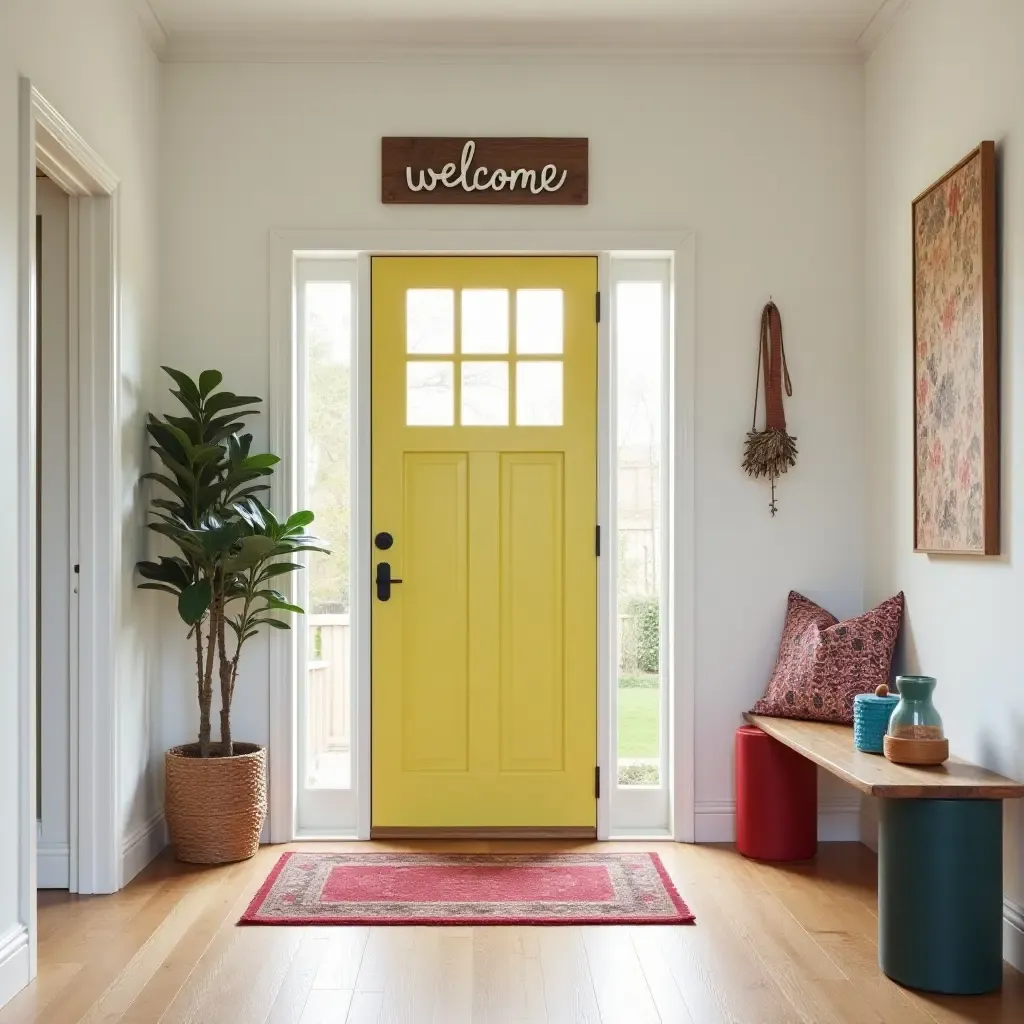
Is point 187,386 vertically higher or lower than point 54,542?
higher

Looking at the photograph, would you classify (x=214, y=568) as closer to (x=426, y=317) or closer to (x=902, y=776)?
Answer: (x=426, y=317)

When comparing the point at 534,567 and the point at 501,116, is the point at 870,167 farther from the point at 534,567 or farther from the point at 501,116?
the point at 534,567

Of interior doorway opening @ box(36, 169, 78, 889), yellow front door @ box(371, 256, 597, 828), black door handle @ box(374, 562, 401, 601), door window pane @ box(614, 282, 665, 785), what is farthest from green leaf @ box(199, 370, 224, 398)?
door window pane @ box(614, 282, 665, 785)

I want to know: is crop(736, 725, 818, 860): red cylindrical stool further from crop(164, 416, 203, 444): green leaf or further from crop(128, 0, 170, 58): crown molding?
crop(128, 0, 170, 58): crown molding

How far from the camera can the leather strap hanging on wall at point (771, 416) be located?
405 centimetres

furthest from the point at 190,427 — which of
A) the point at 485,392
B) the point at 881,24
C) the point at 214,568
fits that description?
the point at 881,24

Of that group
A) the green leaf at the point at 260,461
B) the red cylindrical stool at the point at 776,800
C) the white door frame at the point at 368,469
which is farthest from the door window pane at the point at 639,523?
the green leaf at the point at 260,461

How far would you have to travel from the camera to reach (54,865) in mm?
3533

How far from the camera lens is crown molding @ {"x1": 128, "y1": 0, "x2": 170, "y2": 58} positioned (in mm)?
3781

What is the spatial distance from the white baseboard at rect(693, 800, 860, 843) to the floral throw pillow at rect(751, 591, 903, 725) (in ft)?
1.47

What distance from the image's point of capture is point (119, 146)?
11.9ft

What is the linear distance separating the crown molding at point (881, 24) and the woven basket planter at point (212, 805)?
125 inches

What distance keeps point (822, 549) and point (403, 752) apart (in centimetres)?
165

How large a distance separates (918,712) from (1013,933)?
59 centimetres
